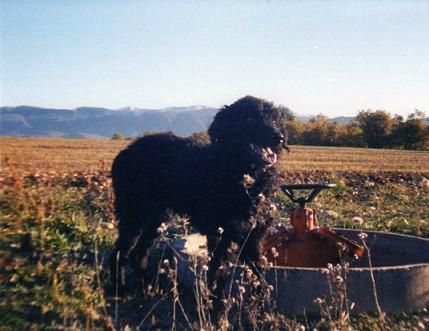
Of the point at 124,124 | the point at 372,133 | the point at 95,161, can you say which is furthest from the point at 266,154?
the point at 372,133

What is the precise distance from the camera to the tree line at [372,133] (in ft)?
151

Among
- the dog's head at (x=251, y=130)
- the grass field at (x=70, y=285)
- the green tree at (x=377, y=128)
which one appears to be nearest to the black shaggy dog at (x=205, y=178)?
the dog's head at (x=251, y=130)

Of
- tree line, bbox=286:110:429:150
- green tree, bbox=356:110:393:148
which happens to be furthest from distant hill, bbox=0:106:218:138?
green tree, bbox=356:110:393:148

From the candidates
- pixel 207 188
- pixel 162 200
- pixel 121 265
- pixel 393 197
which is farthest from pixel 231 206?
pixel 393 197

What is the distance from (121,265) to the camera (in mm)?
5500

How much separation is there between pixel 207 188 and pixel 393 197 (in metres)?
7.66

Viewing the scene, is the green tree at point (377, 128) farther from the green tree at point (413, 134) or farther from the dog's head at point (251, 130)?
the dog's head at point (251, 130)

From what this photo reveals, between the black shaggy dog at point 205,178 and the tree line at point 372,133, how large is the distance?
3968cm

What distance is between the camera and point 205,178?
5.51 meters

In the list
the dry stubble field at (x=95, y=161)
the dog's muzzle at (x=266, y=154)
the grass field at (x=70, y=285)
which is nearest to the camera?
the grass field at (x=70, y=285)

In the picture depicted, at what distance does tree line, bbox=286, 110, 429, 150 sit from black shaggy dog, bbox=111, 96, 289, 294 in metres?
39.7

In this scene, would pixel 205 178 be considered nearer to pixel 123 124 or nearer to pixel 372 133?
pixel 123 124

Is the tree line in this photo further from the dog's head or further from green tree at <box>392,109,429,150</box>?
A: the dog's head

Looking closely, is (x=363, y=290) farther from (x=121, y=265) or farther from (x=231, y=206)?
(x=121, y=265)
